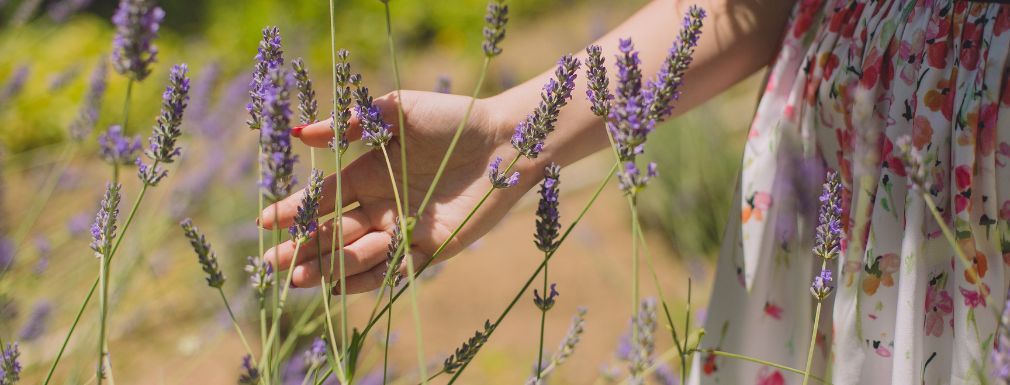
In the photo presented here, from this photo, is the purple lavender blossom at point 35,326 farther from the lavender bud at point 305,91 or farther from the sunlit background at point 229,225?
the lavender bud at point 305,91

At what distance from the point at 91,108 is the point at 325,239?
69cm

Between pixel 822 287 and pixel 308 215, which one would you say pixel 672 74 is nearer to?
pixel 822 287

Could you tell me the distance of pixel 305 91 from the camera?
960mm

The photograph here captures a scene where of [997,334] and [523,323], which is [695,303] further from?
[997,334]

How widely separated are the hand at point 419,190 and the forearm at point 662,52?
0.16 feet

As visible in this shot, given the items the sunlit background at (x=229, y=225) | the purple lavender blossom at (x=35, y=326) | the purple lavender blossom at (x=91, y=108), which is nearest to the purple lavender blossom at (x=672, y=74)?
the sunlit background at (x=229, y=225)

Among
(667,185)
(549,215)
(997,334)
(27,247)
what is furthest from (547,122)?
(667,185)

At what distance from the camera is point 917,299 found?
3.58 feet

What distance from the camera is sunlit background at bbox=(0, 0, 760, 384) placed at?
6.85 feet

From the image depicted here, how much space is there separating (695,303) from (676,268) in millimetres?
371

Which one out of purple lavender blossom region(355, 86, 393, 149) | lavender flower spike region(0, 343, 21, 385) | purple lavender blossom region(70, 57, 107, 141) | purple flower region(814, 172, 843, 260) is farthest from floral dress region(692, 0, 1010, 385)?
purple lavender blossom region(70, 57, 107, 141)

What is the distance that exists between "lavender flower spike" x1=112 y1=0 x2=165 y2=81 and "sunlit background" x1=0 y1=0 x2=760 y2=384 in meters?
0.61

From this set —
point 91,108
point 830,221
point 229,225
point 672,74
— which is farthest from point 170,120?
point 229,225

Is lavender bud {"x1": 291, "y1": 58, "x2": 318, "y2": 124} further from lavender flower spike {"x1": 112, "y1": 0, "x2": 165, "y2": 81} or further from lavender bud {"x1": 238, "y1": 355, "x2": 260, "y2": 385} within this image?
lavender bud {"x1": 238, "y1": 355, "x2": 260, "y2": 385}
